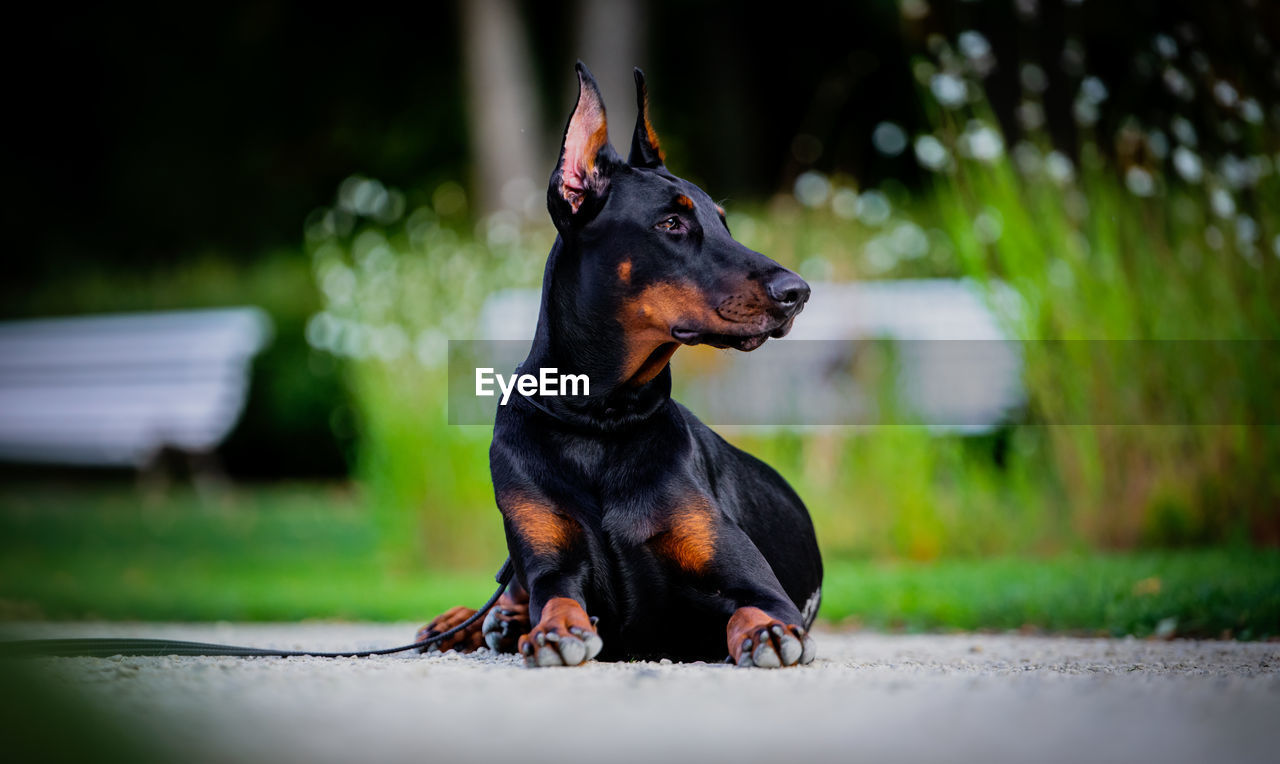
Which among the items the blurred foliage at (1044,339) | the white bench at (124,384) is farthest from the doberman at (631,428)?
the white bench at (124,384)

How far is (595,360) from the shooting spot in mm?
3365

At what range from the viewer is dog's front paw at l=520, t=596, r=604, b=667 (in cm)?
302

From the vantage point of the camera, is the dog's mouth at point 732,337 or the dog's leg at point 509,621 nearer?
the dog's mouth at point 732,337

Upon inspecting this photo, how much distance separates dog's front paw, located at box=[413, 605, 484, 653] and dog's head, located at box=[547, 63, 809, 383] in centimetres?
109

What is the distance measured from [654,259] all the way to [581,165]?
1.17 ft

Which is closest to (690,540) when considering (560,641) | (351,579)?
(560,641)

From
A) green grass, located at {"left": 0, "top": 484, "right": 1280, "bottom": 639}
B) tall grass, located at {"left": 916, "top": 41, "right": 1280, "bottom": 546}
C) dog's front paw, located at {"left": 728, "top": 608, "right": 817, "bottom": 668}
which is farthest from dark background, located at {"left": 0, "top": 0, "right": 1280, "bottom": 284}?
dog's front paw, located at {"left": 728, "top": 608, "right": 817, "bottom": 668}

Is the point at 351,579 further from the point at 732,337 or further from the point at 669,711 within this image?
the point at 669,711

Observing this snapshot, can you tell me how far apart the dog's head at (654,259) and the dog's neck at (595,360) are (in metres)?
0.01

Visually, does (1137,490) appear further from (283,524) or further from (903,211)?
(283,524)

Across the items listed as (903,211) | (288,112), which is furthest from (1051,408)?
(288,112)

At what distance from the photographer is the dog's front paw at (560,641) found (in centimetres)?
302

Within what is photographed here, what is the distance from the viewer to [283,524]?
10.9 m

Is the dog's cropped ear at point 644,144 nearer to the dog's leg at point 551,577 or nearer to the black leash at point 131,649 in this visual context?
the dog's leg at point 551,577
